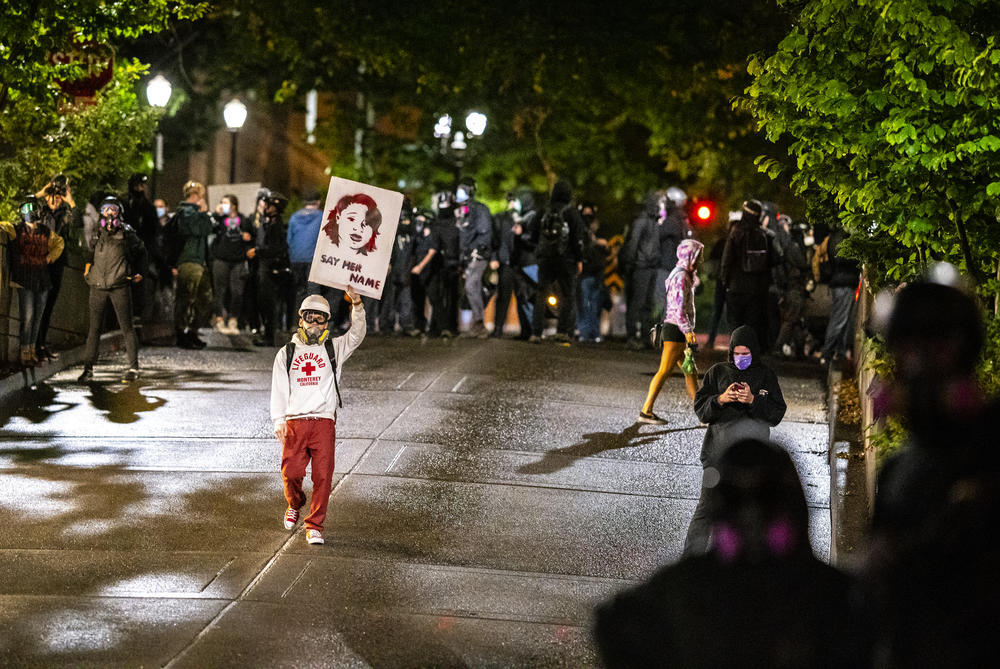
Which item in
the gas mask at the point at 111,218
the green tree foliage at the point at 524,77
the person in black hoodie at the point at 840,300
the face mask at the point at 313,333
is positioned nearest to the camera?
the face mask at the point at 313,333

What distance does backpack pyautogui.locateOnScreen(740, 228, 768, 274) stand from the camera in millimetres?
16234

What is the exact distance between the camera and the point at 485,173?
39.4 metres

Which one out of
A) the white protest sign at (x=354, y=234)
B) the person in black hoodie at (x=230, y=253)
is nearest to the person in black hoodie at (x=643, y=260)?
the person in black hoodie at (x=230, y=253)

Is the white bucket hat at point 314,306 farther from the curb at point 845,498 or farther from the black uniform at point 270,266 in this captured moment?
the black uniform at point 270,266

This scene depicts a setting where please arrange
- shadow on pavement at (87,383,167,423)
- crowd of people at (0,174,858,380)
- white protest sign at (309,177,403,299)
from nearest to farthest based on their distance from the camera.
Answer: white protest sign at (309,177,403,299) → shadow on pavement at (87,383,167,423) → crowd of people at (0,174,858,380)

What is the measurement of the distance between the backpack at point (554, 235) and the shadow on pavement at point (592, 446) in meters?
5.31

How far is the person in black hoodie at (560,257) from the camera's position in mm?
18188

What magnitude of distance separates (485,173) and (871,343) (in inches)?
1109

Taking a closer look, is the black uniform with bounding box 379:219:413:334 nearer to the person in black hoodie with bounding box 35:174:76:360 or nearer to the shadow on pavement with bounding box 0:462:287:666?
the person in black hoodie with bounding box 35:174:76:360

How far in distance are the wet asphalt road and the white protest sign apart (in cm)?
147

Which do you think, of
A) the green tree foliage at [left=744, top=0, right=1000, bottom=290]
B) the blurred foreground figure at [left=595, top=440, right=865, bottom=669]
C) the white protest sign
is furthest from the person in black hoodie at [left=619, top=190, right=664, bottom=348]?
the blurred foreground figure at [left=595, top=440, right=865, bottom=669]

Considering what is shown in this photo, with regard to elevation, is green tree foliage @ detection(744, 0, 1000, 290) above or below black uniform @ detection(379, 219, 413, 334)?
above

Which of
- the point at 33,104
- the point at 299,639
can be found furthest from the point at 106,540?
the point at 33,104

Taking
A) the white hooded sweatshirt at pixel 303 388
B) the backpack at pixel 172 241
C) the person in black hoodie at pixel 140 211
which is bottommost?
the white hooded sweatshirt at pixel 303 388
